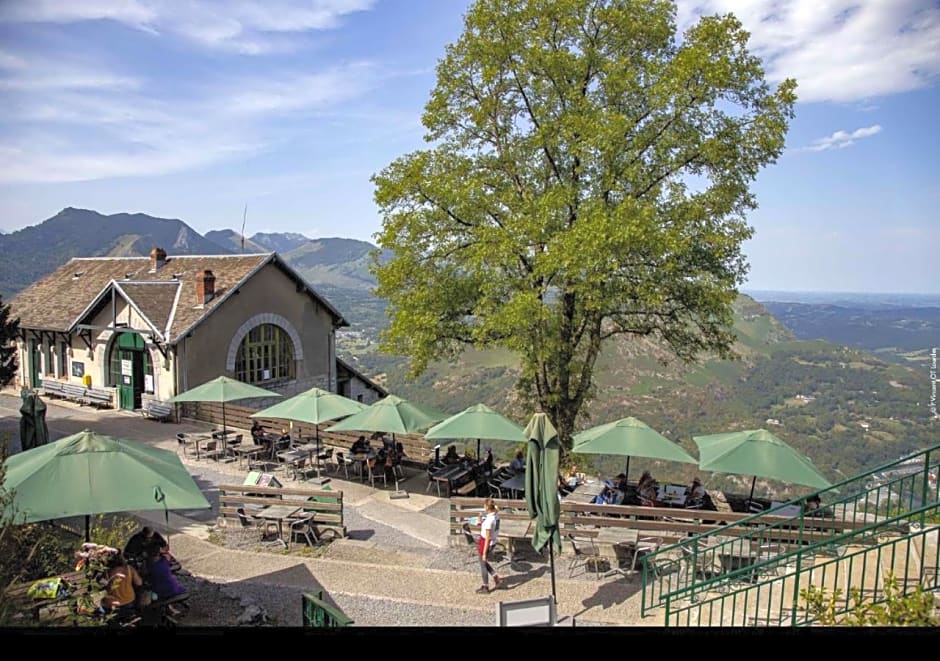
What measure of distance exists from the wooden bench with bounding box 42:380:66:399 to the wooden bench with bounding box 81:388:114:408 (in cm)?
157

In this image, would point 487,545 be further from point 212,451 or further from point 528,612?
point 212,451

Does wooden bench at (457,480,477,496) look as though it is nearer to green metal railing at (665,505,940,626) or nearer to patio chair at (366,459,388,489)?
patio chair at (366,459,388,489)

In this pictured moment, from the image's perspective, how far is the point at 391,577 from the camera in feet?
29.7

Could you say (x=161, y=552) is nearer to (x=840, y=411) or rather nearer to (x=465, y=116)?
(x=465, y=116)

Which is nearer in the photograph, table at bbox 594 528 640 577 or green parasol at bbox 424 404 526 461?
table at bbox 594 528 640 577

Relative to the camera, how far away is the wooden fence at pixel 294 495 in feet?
34.8

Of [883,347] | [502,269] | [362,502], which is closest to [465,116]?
[502,269]

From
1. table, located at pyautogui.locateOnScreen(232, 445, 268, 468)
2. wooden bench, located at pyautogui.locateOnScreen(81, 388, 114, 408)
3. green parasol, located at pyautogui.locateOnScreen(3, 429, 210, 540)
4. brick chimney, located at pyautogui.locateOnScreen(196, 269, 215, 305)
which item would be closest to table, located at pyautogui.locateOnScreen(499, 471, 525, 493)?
table, located at pyautogui.locateOnScreen(232, 445, 268, 468)

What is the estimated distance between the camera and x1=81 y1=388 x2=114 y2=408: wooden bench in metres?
22.9

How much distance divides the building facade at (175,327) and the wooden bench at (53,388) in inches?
10.7

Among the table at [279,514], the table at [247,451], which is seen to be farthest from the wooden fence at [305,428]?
the table at [279,514]

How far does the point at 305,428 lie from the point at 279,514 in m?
7.15

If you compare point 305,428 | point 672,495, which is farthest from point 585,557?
point 305,428
